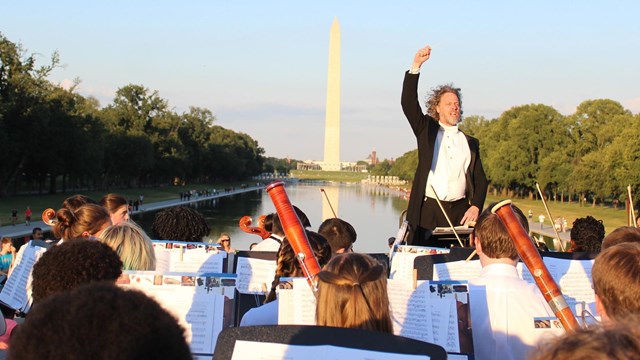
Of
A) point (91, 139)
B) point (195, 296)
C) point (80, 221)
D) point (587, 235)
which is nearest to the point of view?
point (195, 296)

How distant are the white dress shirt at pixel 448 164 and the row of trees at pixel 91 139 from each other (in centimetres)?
4608

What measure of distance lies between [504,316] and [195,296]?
180 centimetres

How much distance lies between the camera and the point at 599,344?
1798 mm

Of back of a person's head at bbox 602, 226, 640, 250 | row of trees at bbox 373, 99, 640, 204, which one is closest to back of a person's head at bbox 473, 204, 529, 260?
back of a person's head at bbox 602, 226, 640, 250

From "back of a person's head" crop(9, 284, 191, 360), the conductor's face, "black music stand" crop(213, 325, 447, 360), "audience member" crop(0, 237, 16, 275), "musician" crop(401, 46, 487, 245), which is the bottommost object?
"audience member" crop(0, 237, 16, 275)

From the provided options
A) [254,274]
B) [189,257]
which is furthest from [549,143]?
[254,274]

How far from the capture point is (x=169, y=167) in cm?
10150

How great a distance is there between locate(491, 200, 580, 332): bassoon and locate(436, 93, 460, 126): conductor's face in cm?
358

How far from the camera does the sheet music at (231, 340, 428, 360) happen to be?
2918mm

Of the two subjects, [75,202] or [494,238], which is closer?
[494,238]

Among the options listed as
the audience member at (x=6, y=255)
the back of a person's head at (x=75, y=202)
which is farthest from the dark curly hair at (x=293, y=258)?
the audience member at (x=6, y=255)

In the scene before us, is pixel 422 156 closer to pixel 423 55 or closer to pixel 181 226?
pixel 423 55

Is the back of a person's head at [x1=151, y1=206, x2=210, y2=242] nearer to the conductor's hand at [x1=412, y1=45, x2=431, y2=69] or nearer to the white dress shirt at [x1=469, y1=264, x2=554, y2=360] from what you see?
the conductor's hand at [x1=412, y1=45, x2=431, y2=69]

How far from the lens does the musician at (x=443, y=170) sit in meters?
7.86
